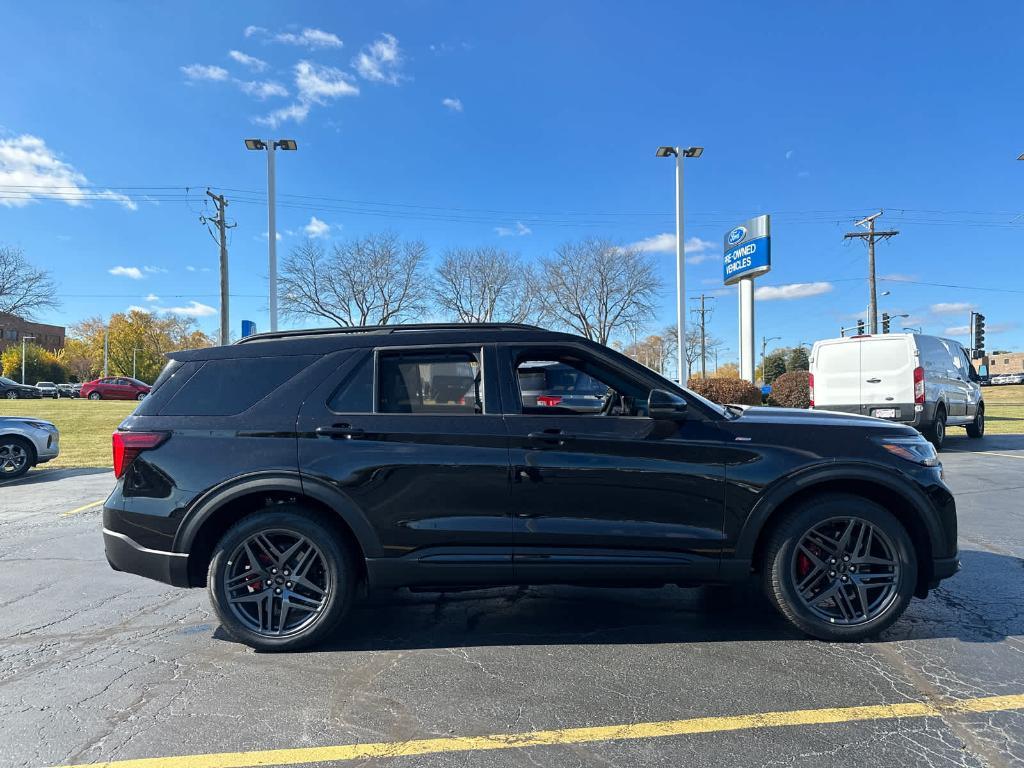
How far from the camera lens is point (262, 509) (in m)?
3.35

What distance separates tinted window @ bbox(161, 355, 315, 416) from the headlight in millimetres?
3424

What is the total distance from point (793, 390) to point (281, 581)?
1696 centimetres

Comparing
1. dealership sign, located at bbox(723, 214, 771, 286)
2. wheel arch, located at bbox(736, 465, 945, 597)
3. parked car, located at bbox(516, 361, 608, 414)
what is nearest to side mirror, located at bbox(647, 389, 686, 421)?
parked car, located at bbox(516, 361, 608, 414)

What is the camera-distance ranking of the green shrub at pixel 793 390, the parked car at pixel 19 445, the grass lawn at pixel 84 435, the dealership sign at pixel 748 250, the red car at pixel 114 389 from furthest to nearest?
the red car at pixel 114 389 → the dealership sign at pixel 748 250 → the green shrub at pixel 793 390 → the grass lawn at pixel 84 435 → the parked car at pixel 19 445

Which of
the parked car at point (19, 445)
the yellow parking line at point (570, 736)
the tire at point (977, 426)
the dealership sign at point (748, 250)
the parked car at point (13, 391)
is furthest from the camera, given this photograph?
the parked car at point (13, 391)

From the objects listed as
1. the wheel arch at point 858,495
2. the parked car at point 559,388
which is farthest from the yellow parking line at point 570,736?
the parked car at point 559,388

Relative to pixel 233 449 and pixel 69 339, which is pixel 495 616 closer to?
pixel 233 449

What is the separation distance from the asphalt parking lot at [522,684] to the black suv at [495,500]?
36cm

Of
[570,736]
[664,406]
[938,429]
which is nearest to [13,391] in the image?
[664,406]

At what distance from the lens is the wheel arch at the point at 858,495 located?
10.6ft

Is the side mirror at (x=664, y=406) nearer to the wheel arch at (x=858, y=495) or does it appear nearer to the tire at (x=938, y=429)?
the wheel arch at (x=858, y=495)

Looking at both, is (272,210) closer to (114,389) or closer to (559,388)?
(559,388)

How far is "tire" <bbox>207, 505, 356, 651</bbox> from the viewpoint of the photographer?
3.27m

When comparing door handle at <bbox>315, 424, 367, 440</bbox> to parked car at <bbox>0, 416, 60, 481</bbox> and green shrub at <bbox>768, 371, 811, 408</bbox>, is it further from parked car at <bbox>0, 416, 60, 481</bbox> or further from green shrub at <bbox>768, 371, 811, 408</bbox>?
green shrub at <bbox>768, 371, 811, 408</bbox>
